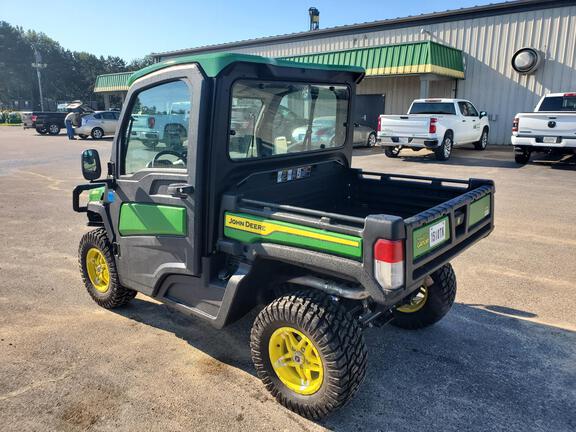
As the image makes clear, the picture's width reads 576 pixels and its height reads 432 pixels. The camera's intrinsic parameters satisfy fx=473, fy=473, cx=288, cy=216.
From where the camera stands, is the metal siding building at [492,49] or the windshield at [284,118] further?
the metal siding building at [492,49]

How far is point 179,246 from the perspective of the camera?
3.23m

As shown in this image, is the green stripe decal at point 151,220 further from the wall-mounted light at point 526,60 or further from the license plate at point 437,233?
the wall-mounted light at point 526,60

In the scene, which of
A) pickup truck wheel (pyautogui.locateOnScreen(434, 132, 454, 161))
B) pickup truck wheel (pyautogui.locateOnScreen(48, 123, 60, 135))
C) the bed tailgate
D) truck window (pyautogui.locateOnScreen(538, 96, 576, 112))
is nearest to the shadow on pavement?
the bed tailgate

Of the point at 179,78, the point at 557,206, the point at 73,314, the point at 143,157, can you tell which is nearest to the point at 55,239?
the point at 73,314

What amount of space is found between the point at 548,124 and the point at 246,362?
12.0m

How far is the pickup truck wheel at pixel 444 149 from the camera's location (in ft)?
47.8

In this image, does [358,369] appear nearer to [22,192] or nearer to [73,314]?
[73,314]

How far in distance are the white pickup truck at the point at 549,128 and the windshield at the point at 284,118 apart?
10558 millimetres

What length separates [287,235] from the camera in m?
2.66

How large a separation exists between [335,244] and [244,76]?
1279 mm

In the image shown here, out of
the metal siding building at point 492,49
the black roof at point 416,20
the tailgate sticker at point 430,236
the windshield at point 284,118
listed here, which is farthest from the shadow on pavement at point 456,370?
the black roof at point 416,20

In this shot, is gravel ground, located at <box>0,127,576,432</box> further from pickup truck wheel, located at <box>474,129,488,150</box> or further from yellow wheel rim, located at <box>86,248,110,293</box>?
pickup truck wheel, located at <box>474,129,488,150</box>

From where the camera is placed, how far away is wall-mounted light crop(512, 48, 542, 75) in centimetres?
1762

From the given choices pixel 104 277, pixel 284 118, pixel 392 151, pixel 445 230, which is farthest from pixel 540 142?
pixel 104 277
